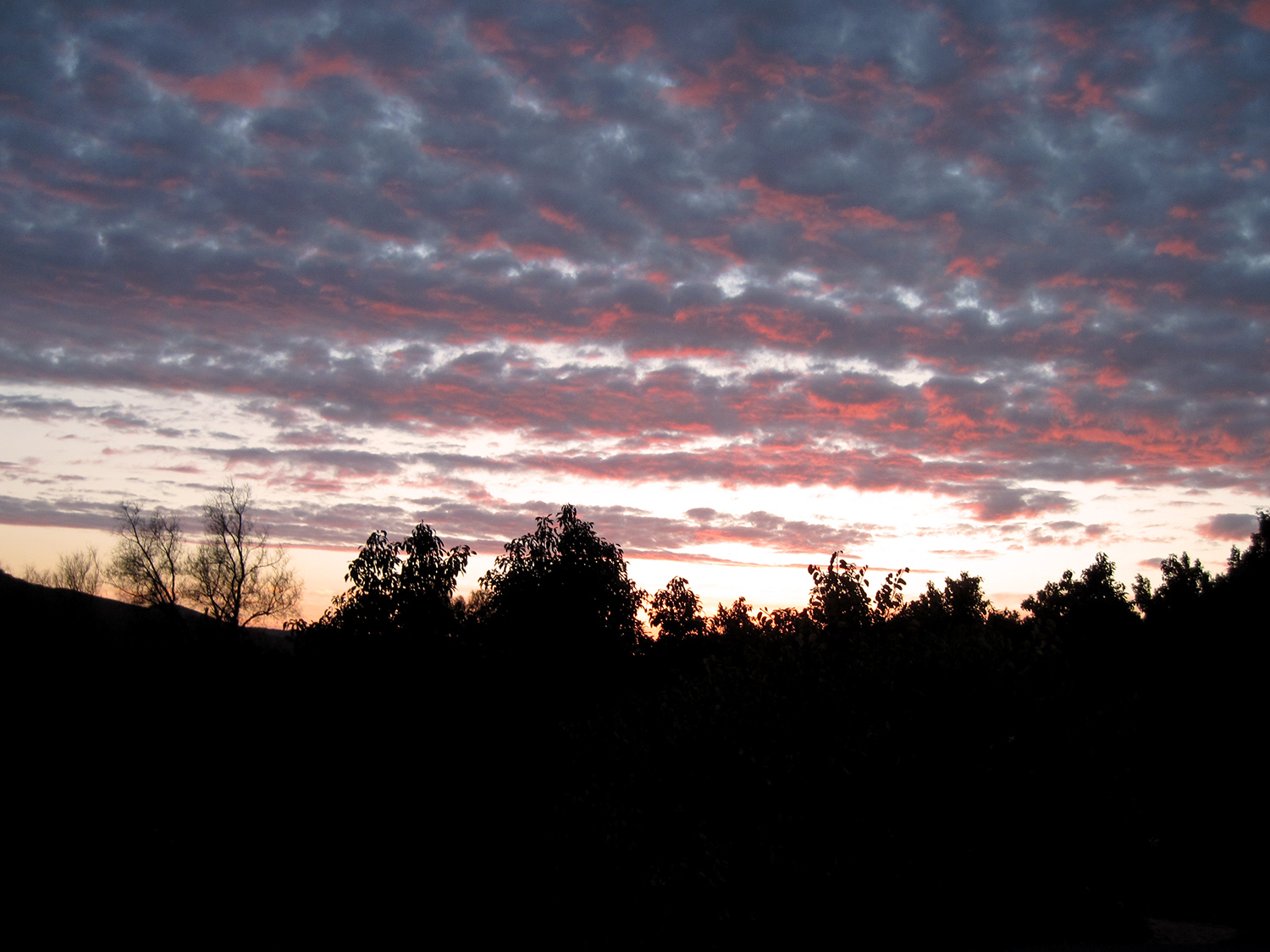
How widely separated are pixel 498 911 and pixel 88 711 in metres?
13.1

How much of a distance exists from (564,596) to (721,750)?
13471mm

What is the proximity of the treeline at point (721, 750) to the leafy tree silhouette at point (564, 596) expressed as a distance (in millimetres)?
79

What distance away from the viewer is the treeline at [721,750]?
1144cm

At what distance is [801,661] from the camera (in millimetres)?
13219

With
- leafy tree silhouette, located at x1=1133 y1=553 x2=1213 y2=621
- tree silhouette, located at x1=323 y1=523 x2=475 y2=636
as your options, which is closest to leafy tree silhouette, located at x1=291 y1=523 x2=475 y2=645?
tree silhouette, located at x1=323 y1=523 x2=475 y2=636

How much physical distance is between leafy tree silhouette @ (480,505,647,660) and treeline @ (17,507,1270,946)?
0.26 feet

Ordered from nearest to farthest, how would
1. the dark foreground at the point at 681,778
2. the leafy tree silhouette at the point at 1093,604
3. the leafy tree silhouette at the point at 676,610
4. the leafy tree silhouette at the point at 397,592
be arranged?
the dark foreground at the point at 681,778, the leafy tree silhouette at the point at 397,592, the leafy tree silhouette at the point at 676,610, the leafy tree silhouette at the point at 1093,604

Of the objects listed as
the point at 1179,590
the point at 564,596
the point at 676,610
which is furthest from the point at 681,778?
the point at 1179,590

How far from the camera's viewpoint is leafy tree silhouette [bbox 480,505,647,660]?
993 inches

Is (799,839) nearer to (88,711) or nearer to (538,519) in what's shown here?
(538,519)

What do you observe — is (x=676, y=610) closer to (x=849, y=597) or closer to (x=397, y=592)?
(x=397, y=592)

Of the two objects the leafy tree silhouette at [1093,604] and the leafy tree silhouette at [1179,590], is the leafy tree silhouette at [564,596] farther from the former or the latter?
the leafy tree silhouette at [1179,590]

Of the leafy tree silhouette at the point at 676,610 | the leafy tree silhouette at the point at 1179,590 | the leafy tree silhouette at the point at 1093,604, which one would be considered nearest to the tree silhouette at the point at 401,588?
the leafy tree silhouette at the point at 676,610

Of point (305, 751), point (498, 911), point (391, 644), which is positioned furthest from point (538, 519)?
point (498, 911)
